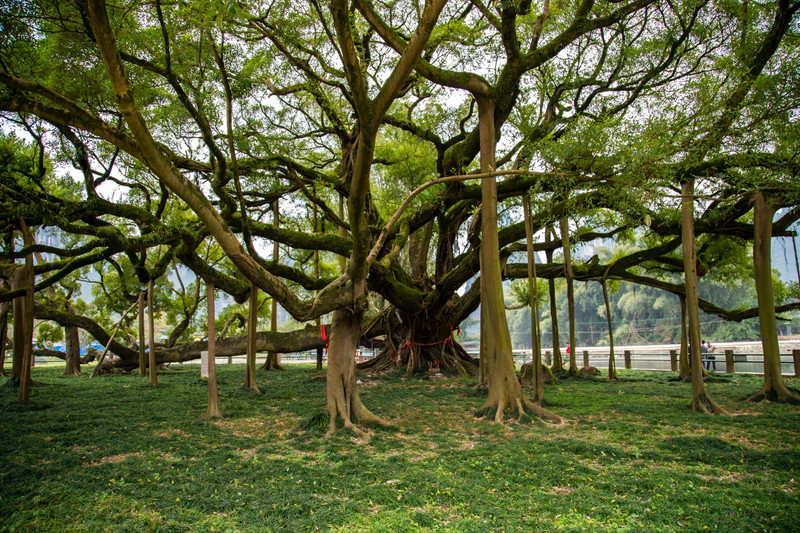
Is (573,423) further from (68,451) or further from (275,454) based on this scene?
(68,451)

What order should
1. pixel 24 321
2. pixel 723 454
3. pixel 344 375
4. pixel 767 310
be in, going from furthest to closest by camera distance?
pixel 24 321
pixel 767 310
pixel 344 375
pixel 723 454

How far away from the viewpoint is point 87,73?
20.8 ft

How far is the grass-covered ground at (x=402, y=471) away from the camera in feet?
9.76

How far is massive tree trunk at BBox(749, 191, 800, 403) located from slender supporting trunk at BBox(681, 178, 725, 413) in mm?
1205

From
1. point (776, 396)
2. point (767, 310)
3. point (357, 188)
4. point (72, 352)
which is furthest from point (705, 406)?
point (72, 352)

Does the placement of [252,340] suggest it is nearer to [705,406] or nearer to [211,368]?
[211,368]

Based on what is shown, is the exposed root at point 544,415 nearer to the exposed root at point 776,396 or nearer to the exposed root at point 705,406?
the exposed root at point 705,406

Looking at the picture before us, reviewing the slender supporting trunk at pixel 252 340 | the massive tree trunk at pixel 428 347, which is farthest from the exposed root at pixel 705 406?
the slender supporting trunk at pixel 252 340

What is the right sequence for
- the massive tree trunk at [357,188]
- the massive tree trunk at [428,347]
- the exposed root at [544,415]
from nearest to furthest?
the massive tree trunk at [357,188], the exposed root at [544,415], the massive tree trunk at [428,347]

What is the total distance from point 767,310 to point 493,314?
14.4 feet

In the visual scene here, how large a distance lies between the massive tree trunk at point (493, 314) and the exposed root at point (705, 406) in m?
2.13

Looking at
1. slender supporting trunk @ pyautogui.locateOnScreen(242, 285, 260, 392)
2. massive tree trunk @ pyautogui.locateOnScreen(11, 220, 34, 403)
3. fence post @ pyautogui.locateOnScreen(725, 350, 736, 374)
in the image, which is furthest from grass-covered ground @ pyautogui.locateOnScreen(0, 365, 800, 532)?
fence post @ pyautogui.locateOnScreen(725, 350, 736, 374)

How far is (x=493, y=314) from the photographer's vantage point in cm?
675

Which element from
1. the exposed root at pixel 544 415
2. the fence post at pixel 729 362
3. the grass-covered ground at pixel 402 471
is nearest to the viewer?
the grass-covered ground at pixel 402 471
